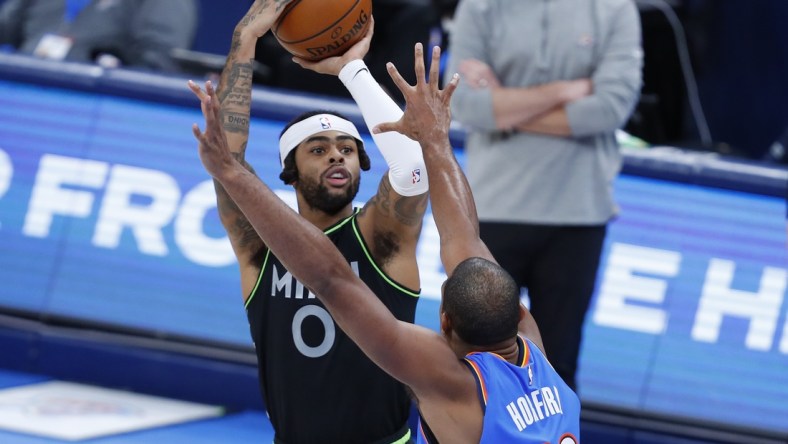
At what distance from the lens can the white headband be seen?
428 cm

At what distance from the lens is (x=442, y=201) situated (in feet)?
12.4

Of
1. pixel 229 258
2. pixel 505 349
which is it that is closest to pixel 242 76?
pixel 505 349

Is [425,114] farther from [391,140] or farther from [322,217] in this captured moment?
[322,217]

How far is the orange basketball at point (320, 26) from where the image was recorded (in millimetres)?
4000

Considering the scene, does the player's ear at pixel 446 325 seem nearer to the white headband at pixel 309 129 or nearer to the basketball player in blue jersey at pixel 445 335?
the basketball player in blue jersey at pixel 445 335

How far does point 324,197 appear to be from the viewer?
13.7 ft

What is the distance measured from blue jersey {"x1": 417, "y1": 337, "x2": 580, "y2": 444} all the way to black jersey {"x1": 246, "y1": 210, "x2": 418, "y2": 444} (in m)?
0.54

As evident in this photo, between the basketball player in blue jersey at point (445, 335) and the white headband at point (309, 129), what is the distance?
0.74 meters

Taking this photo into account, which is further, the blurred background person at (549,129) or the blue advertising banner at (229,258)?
the blue advertising banner at (229,258)

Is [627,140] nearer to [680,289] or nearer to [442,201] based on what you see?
[680,289]

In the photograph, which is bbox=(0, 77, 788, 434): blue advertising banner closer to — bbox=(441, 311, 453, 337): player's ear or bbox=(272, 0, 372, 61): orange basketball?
bbox=(272, 0, 372, 61): orange basketball

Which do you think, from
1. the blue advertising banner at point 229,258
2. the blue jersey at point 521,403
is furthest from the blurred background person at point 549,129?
the blue jersey at point 521,403

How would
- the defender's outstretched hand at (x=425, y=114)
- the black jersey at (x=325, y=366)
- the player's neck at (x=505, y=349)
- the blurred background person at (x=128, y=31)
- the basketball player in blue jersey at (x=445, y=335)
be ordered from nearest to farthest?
the basketball player in blue jersey at (x=445, y=335)
the player's neck at (x=505, y=349)
the defender's outstretched hand at (x=425, y=114)
the black jersey at (x=325, y=366)
the blurred background person at (x=128, y=31)

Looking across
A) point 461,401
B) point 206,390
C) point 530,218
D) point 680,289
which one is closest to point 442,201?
point 461,401
